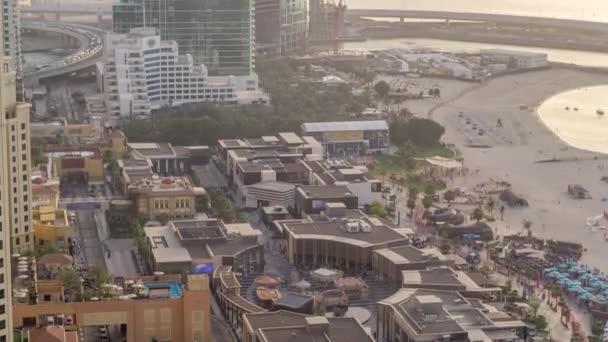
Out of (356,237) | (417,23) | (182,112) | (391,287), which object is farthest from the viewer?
(417,23)

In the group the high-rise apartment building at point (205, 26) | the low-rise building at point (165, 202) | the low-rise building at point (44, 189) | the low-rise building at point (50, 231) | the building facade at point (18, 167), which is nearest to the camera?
the building facade at point (18, 167)

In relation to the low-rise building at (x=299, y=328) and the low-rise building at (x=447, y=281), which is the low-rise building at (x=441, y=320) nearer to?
the low-rise building at (x=447, y=281)

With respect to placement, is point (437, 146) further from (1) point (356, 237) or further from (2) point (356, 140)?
(1) point (356, 237)

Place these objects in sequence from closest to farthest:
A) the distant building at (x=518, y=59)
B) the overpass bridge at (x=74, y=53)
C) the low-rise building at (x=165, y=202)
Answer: the low-rise building at (x=165, y=202) → the overpass bridge at (x=74, y=53) → the distant building at (x=518, y=59)

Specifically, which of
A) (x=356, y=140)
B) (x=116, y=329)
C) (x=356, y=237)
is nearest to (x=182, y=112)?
(x=356, y=140)

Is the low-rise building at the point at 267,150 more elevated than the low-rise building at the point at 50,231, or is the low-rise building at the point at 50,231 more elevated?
the low-rise building at the point at 267,150

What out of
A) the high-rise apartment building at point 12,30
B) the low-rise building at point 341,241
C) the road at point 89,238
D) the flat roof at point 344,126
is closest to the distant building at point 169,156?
the flat roof at point 344,126

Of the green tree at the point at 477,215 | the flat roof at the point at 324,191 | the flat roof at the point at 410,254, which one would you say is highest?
the flat roof at the point at 324,191
